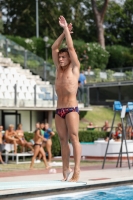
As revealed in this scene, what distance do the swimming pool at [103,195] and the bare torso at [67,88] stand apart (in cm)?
164

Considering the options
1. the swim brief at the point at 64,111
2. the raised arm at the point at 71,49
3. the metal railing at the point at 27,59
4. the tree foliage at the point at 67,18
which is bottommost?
the swim brief at the point at 64,111

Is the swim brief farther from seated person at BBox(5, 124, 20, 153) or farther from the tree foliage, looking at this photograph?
the tree foliage

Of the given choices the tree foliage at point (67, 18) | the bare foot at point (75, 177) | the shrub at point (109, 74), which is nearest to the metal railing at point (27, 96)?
the shrub at point (109, 74)

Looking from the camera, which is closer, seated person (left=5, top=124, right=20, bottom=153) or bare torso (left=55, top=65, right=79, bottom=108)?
bare torso (left=55, top=65, right=79, bottom=108)

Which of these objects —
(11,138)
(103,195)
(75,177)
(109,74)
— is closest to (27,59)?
(109,74)

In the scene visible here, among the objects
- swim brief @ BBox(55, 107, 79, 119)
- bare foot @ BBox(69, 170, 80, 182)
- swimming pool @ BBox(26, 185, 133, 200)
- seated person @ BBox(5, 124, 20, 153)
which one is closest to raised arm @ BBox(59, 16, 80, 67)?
swim brief @ BBox(55, 107, 79, 119)

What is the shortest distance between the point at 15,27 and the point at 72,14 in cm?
660

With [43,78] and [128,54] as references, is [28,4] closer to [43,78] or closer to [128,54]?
[128,54]

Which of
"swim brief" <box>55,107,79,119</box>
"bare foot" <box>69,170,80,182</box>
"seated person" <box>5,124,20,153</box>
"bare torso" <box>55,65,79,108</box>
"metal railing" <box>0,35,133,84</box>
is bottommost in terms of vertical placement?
"seated person" <box>5,124,20,153</box>

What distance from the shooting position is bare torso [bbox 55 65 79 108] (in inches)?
396

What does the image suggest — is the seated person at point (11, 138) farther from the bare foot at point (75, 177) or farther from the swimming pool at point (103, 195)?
the swimming pool at point (103, 195)

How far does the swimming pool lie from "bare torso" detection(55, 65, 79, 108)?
64.7 inches

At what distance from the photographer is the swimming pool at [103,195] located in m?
8.91

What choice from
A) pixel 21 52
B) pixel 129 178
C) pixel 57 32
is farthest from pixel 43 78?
pixel 57 32
